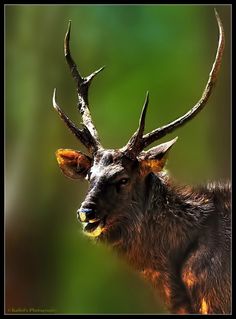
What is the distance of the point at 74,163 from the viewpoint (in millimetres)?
8625

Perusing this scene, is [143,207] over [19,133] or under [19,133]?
under

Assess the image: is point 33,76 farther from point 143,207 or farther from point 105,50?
point 143,207

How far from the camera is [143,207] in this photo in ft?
27.1

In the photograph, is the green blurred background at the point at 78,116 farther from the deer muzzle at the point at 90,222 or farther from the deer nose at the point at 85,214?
the deer nose at the point at 85,214

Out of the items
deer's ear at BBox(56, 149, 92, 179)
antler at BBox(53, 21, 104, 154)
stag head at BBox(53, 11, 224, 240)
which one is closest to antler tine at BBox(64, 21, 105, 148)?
antler at BBox(53, 21, 104, 154)

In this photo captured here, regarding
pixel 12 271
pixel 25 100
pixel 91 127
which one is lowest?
pixel 12 271

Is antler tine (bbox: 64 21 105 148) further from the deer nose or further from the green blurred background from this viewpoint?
the green blurred background

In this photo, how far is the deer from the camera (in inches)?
317

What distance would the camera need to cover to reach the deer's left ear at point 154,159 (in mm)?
8105

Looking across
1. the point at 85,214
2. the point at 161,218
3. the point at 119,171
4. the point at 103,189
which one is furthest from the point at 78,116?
the point at 85,214

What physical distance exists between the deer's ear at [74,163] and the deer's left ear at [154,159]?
0.67 metres

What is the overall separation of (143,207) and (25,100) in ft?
23.6

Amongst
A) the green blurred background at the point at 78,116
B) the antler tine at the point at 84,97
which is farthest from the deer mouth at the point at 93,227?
the green blurred background at the point at 78,116
